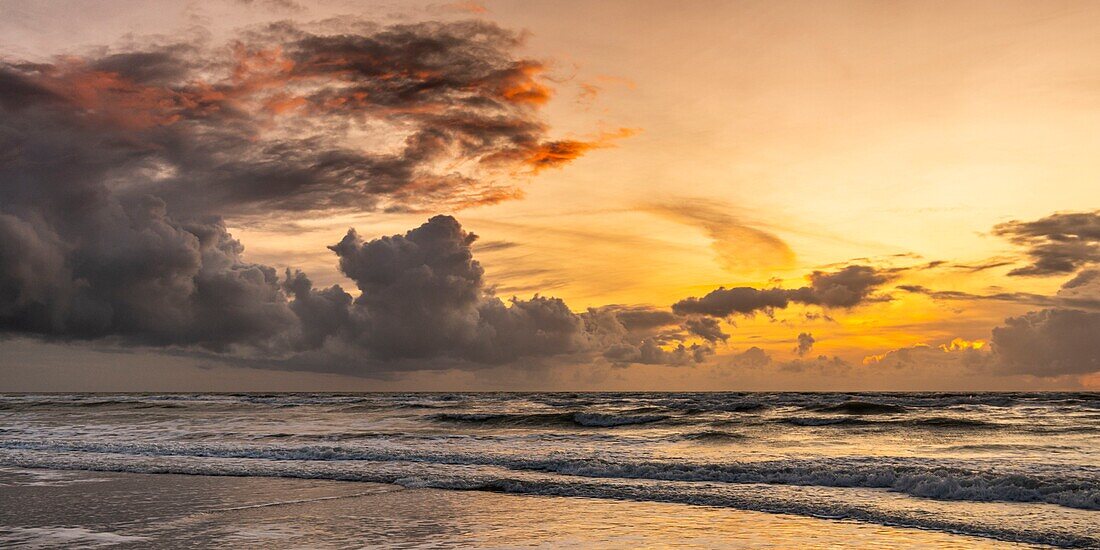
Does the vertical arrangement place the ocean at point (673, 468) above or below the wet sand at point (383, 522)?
below

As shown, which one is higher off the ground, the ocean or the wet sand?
the wet sand

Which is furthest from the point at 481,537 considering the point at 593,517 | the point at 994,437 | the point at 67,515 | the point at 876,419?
the point at 876,419

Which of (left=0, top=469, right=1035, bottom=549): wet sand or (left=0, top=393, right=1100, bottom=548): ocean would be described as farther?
(left=0, top=393, right=1100, bottom=548): ocean

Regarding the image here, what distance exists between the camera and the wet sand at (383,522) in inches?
454

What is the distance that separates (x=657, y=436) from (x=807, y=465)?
13507mm

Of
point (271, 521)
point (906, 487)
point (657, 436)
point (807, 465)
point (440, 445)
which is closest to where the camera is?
point (271, 521)

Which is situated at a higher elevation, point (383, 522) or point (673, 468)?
point (383, 522)

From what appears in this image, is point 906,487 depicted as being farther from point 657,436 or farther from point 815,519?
point 657,436

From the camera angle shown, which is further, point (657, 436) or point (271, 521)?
point (657, 436)

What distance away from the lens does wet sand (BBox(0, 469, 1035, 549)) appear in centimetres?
1154

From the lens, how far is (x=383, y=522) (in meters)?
13.2

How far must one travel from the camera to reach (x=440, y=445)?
29.0 metres

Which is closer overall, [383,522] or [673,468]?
[383,522]

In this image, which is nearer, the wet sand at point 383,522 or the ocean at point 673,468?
the wet sand at point 383,522
